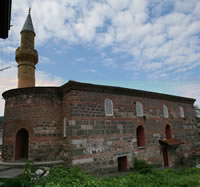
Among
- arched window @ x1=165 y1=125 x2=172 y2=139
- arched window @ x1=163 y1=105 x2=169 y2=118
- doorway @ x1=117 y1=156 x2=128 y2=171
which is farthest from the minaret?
arched window @ x1=165 y1=125 x2=172 y2=139

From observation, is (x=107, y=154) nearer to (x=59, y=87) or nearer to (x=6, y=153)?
(x=59, y=87)

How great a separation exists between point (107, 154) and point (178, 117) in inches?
347

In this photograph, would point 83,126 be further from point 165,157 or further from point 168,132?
point 168,132

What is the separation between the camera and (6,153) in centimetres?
1044

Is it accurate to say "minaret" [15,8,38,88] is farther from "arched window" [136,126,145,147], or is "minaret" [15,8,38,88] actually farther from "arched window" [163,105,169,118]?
"arched window" [163,105,169,118]

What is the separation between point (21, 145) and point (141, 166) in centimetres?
771

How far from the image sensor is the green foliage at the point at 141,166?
9716 mm

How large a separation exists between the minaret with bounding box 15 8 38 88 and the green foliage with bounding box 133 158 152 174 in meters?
9.75

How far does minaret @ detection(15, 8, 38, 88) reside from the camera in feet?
44.1

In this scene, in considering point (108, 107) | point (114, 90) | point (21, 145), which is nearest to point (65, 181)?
point (108, 107)

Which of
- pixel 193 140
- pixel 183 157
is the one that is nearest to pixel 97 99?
pixel 183 157

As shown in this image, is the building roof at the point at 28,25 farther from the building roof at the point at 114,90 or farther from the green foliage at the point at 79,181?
the green foliage at the point at 79,181

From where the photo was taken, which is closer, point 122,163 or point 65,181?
point 65,181

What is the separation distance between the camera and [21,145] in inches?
430
